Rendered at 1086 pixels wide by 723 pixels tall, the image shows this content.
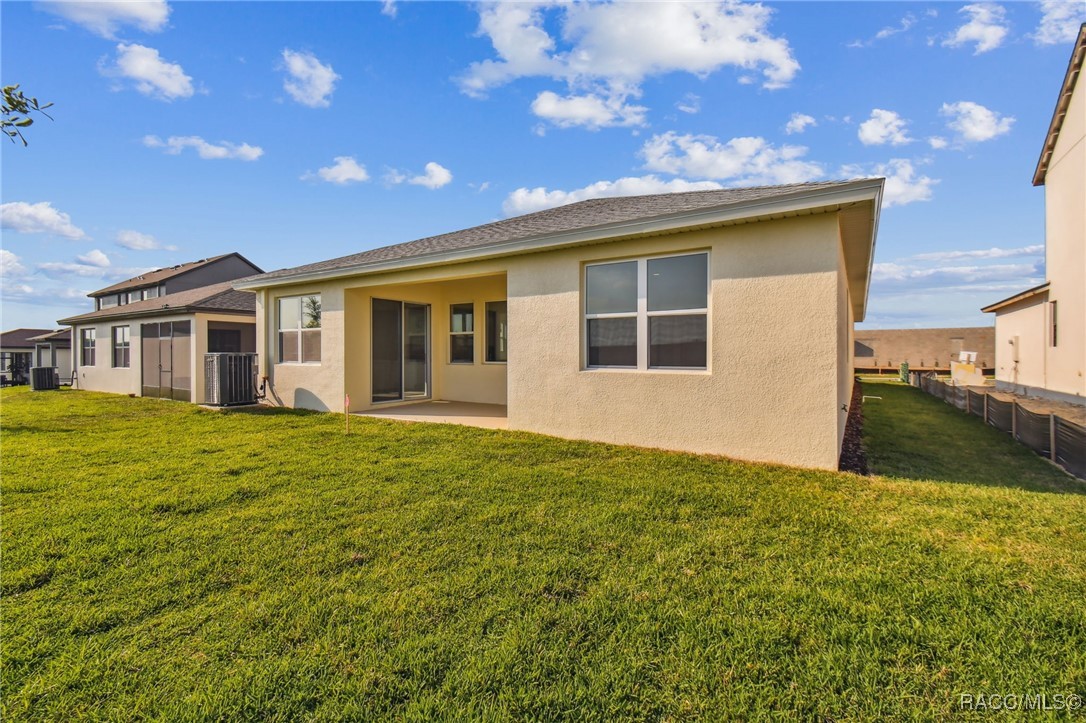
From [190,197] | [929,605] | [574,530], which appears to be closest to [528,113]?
[190,197]

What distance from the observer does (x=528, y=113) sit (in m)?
12.6

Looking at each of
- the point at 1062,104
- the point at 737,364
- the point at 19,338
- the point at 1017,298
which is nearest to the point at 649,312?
the point at 737,364

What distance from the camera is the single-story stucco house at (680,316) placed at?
18.0 ft

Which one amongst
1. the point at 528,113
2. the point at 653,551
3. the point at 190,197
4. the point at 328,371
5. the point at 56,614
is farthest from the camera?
the point at 190,197

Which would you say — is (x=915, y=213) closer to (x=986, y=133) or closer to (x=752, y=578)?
(x=986, y=133)

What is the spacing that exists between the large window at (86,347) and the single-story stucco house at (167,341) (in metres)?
0.08

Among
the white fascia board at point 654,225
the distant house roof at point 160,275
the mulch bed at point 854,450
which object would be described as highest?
the distant house roof at point 160,275

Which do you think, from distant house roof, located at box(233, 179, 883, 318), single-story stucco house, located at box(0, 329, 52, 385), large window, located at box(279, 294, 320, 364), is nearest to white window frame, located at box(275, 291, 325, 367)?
large window, located at box(279, 294, 320, 364)

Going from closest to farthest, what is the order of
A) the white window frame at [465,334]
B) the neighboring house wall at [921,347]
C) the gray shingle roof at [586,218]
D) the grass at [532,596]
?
the grass at [532,596], the gray shingle roof at [586,218], the white window frame at [465,334], the neighboring house wall at [921,347]

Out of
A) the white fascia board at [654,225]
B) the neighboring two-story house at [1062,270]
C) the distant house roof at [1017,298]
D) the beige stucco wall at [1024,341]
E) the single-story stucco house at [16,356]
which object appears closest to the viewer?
the white fascia board at [654,225]

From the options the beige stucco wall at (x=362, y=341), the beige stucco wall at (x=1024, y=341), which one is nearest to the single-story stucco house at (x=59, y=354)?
the beige stucco wall at (x=362, y=341)

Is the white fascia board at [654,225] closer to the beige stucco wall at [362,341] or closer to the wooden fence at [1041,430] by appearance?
the beige stucco wall at [362,341]

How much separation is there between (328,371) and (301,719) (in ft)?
31.0

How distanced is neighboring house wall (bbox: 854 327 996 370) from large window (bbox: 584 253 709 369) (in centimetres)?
3098
